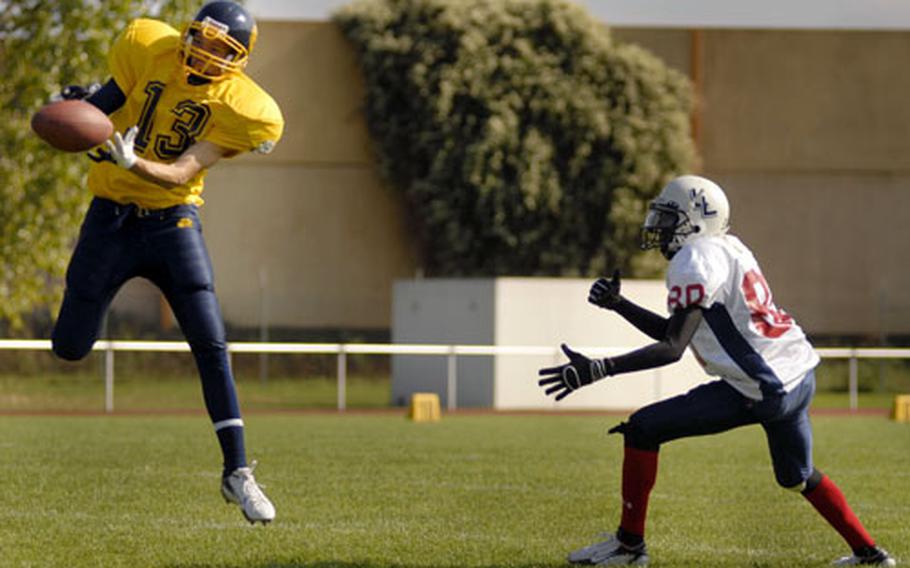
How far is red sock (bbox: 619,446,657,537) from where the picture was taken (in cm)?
719

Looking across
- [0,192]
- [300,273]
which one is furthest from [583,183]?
[0,192]

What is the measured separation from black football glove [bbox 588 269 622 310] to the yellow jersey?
1.75m

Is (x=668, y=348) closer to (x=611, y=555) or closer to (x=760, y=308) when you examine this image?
(x=760, y=308)

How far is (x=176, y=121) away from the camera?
7.73m

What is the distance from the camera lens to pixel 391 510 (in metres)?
9.23

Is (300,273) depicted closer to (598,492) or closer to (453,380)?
(453,380)

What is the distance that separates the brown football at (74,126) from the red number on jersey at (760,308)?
2.77 metres

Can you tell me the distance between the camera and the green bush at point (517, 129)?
1310 inches

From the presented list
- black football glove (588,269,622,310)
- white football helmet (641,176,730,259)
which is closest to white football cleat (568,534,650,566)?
black football glove (588,269,622,310)

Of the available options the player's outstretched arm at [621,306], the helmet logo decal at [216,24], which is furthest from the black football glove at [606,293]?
the helmet logo decal at [216,24]

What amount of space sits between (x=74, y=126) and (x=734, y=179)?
28668 millimetres

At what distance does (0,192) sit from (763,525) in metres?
17.1

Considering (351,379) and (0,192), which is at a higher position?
(0,192)

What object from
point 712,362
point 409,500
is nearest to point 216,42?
point 712,362
